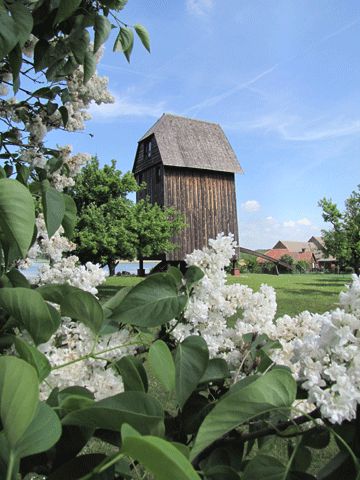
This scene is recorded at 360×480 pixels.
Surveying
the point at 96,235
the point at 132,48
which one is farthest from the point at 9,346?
the point at 96,235

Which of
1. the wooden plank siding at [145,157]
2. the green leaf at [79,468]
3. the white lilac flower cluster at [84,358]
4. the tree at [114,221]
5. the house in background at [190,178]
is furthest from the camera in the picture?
the wooden plank siding at [145,157]

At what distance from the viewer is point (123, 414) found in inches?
18.1

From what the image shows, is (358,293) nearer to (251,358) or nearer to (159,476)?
(251,358)

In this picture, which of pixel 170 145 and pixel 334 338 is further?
pixel 170 145

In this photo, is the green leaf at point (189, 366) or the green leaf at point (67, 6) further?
the green leaf at point (67, 6)

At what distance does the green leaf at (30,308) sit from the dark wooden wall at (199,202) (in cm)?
2251

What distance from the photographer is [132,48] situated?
1858mm

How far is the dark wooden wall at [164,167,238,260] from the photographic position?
77.0 ft

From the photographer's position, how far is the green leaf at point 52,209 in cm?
109

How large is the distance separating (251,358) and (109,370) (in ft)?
1.12

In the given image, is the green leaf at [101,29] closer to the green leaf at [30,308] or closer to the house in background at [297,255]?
the green leaf at [30,308]

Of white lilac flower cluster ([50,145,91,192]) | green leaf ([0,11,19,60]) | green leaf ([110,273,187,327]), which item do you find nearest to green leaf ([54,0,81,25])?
green leaf ([0,11,19,60])

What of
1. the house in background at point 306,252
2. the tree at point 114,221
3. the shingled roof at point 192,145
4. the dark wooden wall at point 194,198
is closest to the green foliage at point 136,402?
the tree at point 114,221

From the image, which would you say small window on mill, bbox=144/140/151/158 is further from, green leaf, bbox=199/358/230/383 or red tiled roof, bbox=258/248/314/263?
red tiled roof, bbox=258/248/314/263
